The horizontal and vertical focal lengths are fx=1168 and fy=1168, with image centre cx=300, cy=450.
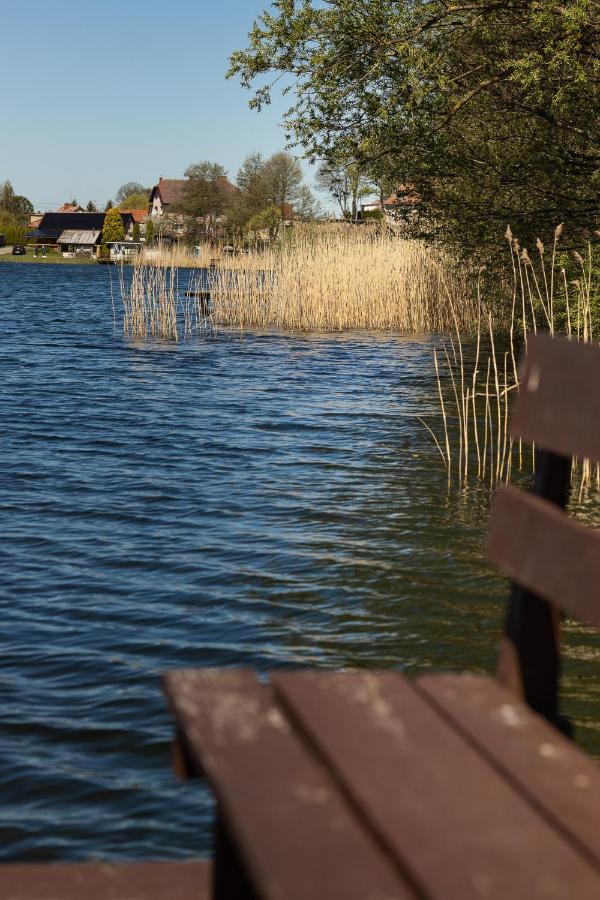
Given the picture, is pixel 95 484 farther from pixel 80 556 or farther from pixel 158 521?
pixel 80 556

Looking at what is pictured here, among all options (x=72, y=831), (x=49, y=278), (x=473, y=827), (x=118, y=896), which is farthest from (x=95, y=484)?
(x=49, y=278)

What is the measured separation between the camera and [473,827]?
1.55 m

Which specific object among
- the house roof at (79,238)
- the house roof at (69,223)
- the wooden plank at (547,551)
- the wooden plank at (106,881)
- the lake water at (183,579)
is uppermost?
the house roof at (69,223)

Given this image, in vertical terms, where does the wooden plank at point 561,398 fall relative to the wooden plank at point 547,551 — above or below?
above

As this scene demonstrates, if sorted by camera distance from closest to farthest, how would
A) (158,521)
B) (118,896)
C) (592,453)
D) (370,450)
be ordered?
(592,453) < (118,896) < (158,521) < (370,450)

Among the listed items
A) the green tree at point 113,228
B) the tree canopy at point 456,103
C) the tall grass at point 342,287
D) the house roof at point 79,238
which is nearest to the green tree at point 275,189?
the green tree at point 113,228

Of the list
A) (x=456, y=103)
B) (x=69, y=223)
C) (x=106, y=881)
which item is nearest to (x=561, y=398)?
(x=106, y=881)

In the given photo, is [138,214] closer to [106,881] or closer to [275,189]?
[275,189]

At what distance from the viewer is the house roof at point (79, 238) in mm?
120062

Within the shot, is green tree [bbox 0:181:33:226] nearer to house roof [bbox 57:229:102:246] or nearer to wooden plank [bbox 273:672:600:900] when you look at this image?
house roof [bbox 57:229:102:246]

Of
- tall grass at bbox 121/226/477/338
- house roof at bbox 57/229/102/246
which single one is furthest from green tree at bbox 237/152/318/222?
tall grass at bbox 121/226/477/338

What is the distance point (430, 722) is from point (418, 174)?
40.6ft

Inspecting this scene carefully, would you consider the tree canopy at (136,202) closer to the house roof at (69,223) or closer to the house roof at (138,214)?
the house roof at (138,214)

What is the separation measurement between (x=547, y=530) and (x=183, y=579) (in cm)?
475
